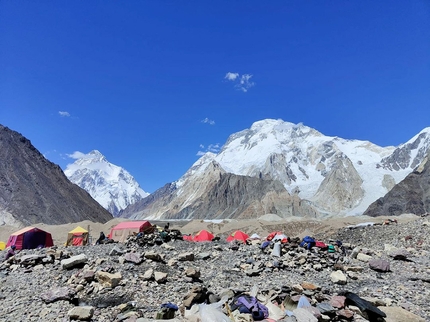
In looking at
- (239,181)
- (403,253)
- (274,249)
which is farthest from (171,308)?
(239,181)

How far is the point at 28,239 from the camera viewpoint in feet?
77.2

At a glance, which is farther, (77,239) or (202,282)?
(77,239)

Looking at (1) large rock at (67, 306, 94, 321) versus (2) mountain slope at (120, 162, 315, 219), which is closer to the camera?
(1) large rock at (67, 306, 94, 321)

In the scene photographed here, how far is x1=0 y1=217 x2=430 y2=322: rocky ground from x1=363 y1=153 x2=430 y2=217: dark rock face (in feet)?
314

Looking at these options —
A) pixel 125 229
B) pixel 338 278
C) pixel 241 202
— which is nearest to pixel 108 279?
pixel 338 278

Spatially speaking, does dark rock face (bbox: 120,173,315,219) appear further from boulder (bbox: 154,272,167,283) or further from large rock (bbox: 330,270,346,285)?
boulder (bbox: 154,272,167,283)

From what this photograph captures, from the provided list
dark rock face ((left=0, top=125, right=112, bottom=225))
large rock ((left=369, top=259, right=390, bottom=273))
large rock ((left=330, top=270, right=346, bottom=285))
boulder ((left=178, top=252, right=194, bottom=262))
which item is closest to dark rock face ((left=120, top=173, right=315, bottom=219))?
dark rock face ((left=0, top=125, right=112, bottom=225))

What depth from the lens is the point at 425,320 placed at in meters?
8.06

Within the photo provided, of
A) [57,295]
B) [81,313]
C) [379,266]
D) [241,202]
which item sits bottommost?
[81,313]

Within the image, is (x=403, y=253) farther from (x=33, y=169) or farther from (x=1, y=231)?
(x=33, y=169)

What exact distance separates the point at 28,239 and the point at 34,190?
176ft

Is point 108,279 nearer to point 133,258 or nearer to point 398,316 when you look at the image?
point 133,258

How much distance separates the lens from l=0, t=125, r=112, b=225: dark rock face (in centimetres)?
6250

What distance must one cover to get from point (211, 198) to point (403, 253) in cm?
15015
